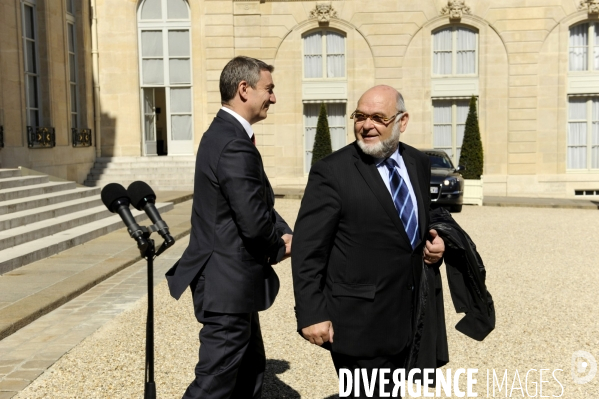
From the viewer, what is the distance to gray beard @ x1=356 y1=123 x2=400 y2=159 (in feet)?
11.2

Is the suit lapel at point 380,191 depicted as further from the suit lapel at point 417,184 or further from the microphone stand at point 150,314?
the microphone stand at point 150,314

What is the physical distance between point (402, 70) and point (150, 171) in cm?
819

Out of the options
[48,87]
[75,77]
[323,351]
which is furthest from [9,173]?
[323,351]

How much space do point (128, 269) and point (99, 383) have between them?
4.90 m

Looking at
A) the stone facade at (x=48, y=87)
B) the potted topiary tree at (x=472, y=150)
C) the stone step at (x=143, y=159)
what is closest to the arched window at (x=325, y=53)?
the potted topiary tree at (x=472, y=150)

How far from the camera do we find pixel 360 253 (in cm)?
338

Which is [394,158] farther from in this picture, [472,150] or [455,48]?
[455,48]

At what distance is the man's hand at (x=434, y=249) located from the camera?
11.5 feet

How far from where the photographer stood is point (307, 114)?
2472 centimetres

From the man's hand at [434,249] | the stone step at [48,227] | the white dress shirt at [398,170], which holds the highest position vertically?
the white dress shirt at [398,170]

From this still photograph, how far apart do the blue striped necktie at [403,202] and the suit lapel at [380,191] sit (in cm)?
4

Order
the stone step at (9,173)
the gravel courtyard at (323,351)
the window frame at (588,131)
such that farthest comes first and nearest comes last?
the window frame at (588,131), the stone step at (9,173), the gravel courtyard at (323,351)

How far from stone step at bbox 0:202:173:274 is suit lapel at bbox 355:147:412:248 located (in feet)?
22.4

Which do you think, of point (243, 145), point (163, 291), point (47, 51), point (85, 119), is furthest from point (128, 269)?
point (85, 119)
